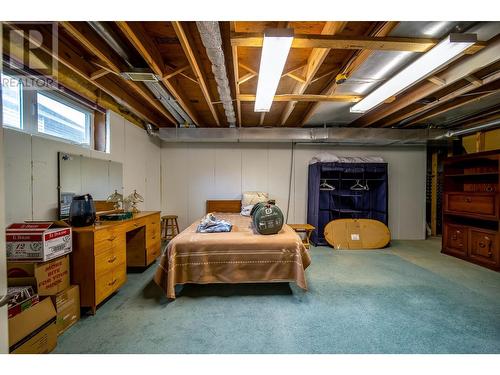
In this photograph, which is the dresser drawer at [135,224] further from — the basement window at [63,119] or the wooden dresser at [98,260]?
the basement window at [63,119]

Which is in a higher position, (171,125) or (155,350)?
(171,125)

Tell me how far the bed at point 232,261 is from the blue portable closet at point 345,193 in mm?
2467

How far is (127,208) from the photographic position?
3.53 m

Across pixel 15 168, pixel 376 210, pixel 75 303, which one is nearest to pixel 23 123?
pixel 15 168

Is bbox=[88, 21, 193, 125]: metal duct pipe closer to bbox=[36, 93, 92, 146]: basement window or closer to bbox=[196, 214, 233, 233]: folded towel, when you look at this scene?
bbox=[36, 93, 92, 146]: basement window

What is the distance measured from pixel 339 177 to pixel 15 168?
499 cm

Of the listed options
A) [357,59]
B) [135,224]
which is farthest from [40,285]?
[357,59]

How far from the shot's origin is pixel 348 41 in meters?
1.66

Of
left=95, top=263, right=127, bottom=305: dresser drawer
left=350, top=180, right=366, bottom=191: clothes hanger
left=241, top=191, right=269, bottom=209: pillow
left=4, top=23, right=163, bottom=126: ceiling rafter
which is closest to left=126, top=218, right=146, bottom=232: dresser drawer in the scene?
left=95, top=263, right=127, bottom=305: dresser drawer

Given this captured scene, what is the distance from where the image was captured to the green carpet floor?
169cm

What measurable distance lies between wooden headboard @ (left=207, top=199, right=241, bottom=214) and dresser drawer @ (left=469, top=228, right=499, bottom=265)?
4.32m

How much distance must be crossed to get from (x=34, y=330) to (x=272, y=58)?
8.88ft

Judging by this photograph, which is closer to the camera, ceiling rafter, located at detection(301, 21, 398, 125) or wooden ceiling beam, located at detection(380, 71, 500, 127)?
ceiling rafter, located at detection(301, 21, 398, 125)
